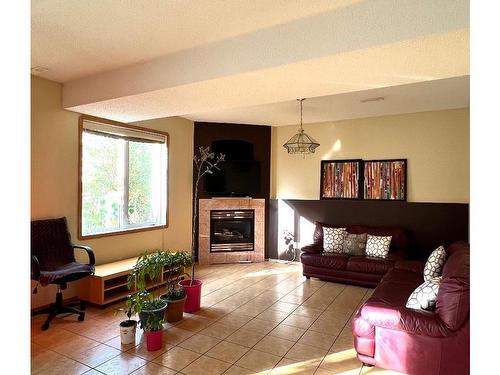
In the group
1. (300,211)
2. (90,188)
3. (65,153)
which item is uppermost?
(65,153)

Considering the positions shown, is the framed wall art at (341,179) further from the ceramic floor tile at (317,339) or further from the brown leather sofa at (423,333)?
the ceramic floor tile at (317,339)

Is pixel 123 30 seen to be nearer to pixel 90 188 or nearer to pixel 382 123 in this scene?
pixel 90 188

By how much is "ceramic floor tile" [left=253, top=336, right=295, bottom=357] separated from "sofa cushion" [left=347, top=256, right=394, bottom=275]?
2136 millimetres

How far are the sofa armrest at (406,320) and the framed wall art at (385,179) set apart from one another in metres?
3.22

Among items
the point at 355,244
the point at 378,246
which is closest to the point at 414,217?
the point at 378,246

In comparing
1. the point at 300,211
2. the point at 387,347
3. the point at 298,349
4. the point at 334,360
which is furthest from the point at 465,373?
the point at 300,211

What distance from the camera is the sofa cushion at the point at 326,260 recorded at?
16.2ft

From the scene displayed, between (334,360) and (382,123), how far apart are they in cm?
431

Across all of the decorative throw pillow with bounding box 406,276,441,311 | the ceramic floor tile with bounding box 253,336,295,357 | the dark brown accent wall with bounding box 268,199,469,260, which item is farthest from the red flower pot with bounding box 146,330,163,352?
the dark brown accent wall with bounding box 268,199,469,260

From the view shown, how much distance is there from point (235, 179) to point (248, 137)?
95cm

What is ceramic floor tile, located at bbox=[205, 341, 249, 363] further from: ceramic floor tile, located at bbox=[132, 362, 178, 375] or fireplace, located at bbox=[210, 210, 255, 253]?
fireplace, located at bbox=[210, 210, 255, 253]

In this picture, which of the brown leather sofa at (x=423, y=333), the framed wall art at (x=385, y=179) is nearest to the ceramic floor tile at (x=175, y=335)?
the brown leather sofa at (x=423, y=333)
